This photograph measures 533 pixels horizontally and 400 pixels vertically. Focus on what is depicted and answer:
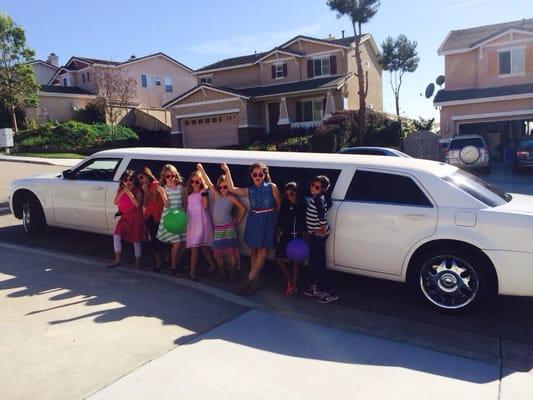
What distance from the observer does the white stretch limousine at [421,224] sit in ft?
14.9

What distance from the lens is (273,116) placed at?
3206cm

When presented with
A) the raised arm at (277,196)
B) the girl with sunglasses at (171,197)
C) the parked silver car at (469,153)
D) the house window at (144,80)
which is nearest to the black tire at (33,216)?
the girl with sunglasses at (171,197)

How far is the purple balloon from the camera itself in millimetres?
5266

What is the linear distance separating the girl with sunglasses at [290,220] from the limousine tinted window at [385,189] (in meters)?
0.56

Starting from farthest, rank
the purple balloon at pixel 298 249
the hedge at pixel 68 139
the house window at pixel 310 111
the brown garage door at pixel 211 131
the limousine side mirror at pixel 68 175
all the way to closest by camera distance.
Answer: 1. the brown garage door at pixel 211 131
2. the house window at pixel 310 111
3. the hedge at pixel 68 139
4. the limousine side mirror at pixel 68 175
5. the purple balloon at pixel 298 249

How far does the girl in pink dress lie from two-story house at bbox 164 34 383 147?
2401 cm

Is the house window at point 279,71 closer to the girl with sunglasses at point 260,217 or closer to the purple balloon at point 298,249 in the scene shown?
the girl with sunglasses at point 260,217

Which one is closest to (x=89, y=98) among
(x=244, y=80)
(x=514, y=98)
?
(x=244, y=80)

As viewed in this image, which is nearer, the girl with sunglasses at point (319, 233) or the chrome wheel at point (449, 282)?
the chrome wheel at point (449, 282)

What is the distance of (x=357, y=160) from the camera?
18.0 ft

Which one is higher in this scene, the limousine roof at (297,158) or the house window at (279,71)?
the house window at (279,71)

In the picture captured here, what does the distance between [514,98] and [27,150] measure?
26906 millimetres

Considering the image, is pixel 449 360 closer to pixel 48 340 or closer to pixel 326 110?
pixel 48 340

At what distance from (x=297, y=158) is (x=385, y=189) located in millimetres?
1158
